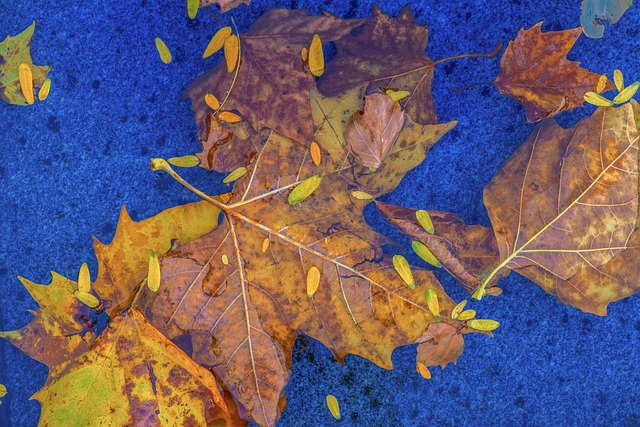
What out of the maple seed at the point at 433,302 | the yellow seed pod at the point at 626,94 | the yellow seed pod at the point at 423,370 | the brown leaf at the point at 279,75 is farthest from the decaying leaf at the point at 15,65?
the yellow seed pod at the point at 626,94

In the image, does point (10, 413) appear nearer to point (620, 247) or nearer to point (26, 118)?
point (26, 118)

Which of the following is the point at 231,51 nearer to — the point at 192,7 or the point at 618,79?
the point at 192,7

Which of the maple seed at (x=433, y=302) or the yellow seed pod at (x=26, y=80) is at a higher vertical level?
the yellow seed pod at (x=26, y=80)

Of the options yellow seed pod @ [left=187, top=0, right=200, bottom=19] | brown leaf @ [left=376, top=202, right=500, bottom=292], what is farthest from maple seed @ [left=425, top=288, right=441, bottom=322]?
yellow seed pod @ [left=187, top=0, right=200, bottom=19]

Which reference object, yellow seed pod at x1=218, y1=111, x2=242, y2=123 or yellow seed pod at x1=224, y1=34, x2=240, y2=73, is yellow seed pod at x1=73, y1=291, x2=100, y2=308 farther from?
yellow seed pod at x1=224, y1=34, x2=240, y2=73

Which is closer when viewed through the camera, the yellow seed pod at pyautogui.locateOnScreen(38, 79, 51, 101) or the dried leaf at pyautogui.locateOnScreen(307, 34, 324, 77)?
the dried leaf at pyautogui.locateOnScreen(307, 34, 324, 77)

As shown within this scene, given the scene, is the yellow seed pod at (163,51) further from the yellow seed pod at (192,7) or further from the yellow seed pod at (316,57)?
the yellow seed pod at (316,57)
